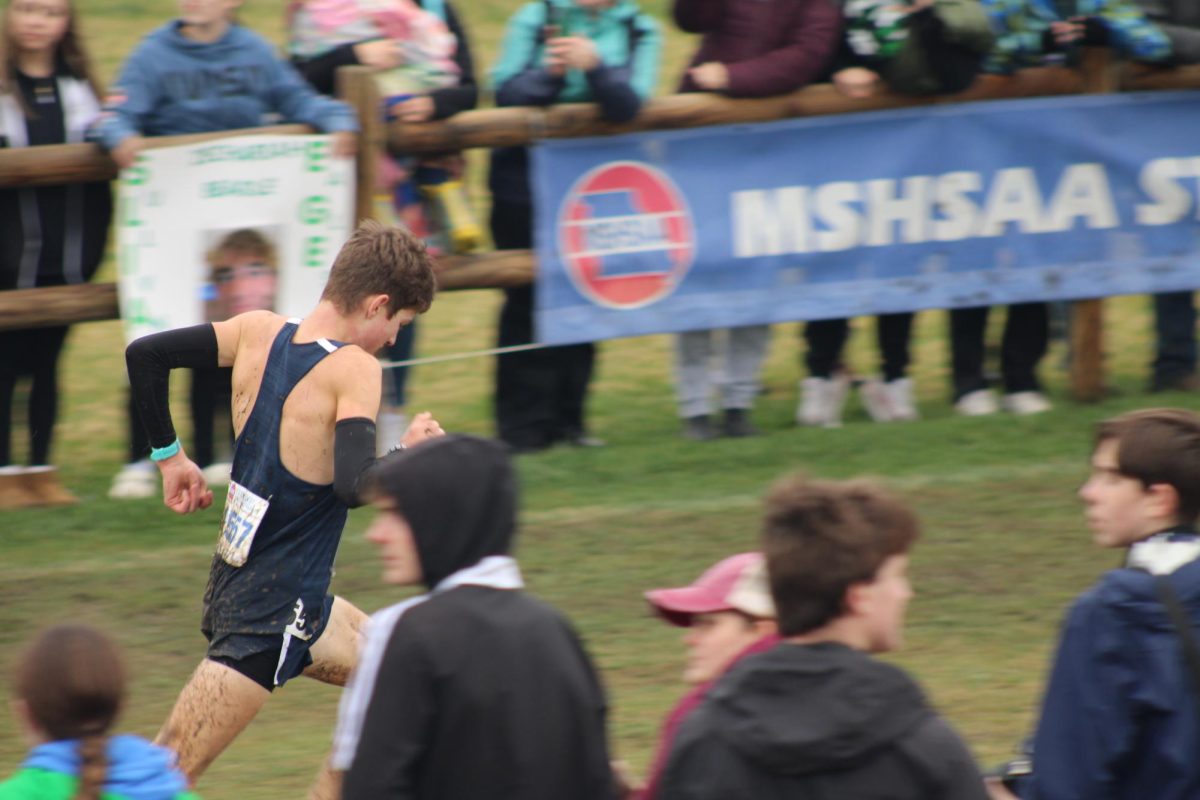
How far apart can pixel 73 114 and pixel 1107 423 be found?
575 centimetres

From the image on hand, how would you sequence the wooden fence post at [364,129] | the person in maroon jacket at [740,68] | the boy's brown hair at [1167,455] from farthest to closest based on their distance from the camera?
the person in maroon jacket at [740,68] → the wooden fence post at [364,129] → the boy's brown hair at [1167,455]

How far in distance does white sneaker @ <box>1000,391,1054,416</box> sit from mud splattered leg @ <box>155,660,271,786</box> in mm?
5899

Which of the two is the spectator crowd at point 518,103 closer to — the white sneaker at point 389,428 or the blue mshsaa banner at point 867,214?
the white sneaker at point 389,428

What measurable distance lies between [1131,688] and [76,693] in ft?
6.34

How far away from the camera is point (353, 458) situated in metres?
4.54

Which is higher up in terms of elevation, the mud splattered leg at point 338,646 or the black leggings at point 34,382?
the mud splattered leg at point 338,646

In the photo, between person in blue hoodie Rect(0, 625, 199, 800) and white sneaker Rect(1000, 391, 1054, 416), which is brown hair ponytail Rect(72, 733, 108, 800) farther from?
white sneaker Rect(1000, 391, 1054, 416)

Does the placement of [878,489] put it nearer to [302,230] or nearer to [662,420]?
[302,230]

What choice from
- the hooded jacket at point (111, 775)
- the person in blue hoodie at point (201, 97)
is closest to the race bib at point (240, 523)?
the hooded jacket at point (111, 775)

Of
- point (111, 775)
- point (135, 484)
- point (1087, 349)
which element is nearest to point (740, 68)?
point (1087, 349)

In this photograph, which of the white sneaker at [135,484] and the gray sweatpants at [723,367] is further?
the gray sweatpants at [723,367]

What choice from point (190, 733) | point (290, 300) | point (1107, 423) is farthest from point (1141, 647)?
point (290, 300)

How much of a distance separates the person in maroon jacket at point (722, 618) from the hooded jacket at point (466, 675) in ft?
0.74

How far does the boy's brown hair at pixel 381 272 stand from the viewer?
15.7ft
